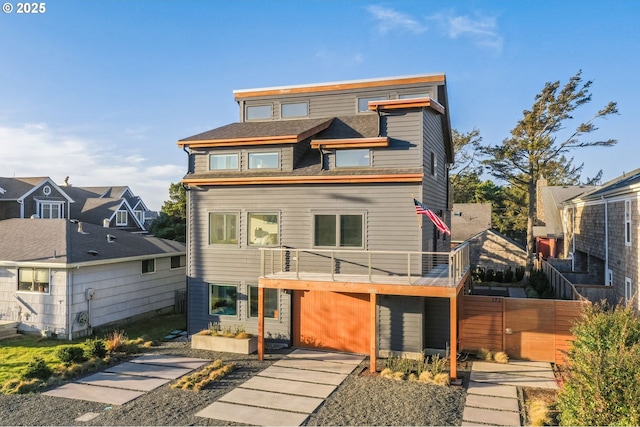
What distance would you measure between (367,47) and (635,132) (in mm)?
23655

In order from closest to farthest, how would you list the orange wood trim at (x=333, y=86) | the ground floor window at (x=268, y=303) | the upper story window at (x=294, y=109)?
the ground floor window at (x=268, y=303) → the orange wood trim at (x=333, y=86) → the upper story window at (x=294, y=109)

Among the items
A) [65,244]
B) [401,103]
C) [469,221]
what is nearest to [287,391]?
[401,103]

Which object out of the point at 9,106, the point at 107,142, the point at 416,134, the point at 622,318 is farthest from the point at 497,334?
the point at 107,142

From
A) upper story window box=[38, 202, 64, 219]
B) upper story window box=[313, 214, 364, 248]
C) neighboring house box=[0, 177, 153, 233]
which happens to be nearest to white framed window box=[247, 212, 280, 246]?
upper story window box=[313, 214, 364, 248]

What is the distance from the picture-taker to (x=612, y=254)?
16.3 metres

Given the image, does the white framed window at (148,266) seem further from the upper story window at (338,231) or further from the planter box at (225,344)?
the upper story window at (338,231)

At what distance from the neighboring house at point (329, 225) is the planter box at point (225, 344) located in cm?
62

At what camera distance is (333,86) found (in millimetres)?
16547

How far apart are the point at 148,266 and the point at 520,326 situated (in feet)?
48.1

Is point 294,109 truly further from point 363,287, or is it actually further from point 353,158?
point 363,287

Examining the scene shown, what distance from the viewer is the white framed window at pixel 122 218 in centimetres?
3438

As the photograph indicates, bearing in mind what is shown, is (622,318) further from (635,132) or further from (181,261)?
(635,132)

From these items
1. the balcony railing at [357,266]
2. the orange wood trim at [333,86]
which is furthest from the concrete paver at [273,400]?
the orange wood trim at [333,86]

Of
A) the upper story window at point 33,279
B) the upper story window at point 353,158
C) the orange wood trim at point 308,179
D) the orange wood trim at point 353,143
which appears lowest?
the upper story window at point 33,279
